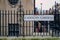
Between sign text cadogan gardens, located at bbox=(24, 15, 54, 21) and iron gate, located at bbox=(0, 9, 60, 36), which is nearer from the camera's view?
sign text cadogan gardens, located at bbox=(24, 15, 54, 21)

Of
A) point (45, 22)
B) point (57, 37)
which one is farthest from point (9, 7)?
point (57, 37)

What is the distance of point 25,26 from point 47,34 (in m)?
1.10

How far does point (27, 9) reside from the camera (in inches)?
419

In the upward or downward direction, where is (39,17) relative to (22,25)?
upward

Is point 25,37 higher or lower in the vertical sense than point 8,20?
lower

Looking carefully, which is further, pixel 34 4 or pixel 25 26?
pixel 34 4

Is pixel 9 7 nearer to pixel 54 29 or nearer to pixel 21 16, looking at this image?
pixel 21 16

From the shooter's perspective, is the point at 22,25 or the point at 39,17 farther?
the point at 22,25

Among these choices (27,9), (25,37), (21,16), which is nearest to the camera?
(25,37)

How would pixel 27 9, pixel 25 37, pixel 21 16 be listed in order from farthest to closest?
pixel 27 9
pixel 21 16
pixel 25 37

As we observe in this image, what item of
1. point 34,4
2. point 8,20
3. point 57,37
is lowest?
point 57,37

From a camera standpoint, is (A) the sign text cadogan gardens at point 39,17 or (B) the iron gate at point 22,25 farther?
(B) the iron gate at point 22,25

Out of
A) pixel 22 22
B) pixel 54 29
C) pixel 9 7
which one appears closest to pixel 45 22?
pixel 54 29

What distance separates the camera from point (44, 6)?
1102 centimetres
